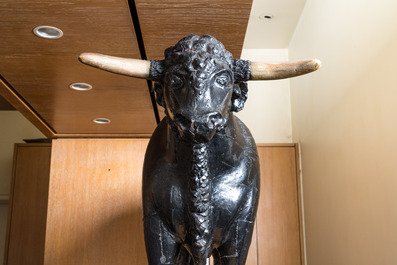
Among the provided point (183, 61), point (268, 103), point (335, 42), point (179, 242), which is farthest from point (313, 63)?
point (268, 103)

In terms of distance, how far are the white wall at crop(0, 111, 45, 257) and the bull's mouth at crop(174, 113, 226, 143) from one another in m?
3.98

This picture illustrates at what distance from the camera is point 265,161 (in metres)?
3.28

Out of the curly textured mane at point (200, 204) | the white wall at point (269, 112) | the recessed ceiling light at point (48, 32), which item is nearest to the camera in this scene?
the curly textured mane at point (200, 204)

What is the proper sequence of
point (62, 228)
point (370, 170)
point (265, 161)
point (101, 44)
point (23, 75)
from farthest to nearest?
point (265, 161), point (62, 228), point (370, 170), point (23, 75), point (101, 44)

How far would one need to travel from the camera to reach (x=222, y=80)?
1001mm

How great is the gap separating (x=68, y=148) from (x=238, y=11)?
1.41 m

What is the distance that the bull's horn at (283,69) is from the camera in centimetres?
103

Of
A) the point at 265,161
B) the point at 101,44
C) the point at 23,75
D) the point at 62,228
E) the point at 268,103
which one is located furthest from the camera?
the point at 268,103

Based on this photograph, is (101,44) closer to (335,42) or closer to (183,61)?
(183,61)

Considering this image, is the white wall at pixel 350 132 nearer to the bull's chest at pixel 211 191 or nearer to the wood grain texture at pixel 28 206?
the bull's chest at pixel 211 191

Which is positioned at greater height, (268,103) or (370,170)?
(268,103)

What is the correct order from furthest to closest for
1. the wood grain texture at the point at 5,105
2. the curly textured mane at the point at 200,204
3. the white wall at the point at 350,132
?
the wood grain texture at the point at 5,105, the white wall at the point at 350,132, the curly textured mane at the point at 200,204

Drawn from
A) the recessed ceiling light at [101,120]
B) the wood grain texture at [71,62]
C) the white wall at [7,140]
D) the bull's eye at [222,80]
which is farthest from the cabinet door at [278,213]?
the white wall at [7,140]

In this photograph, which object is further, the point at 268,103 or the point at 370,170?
the point at 268,103
